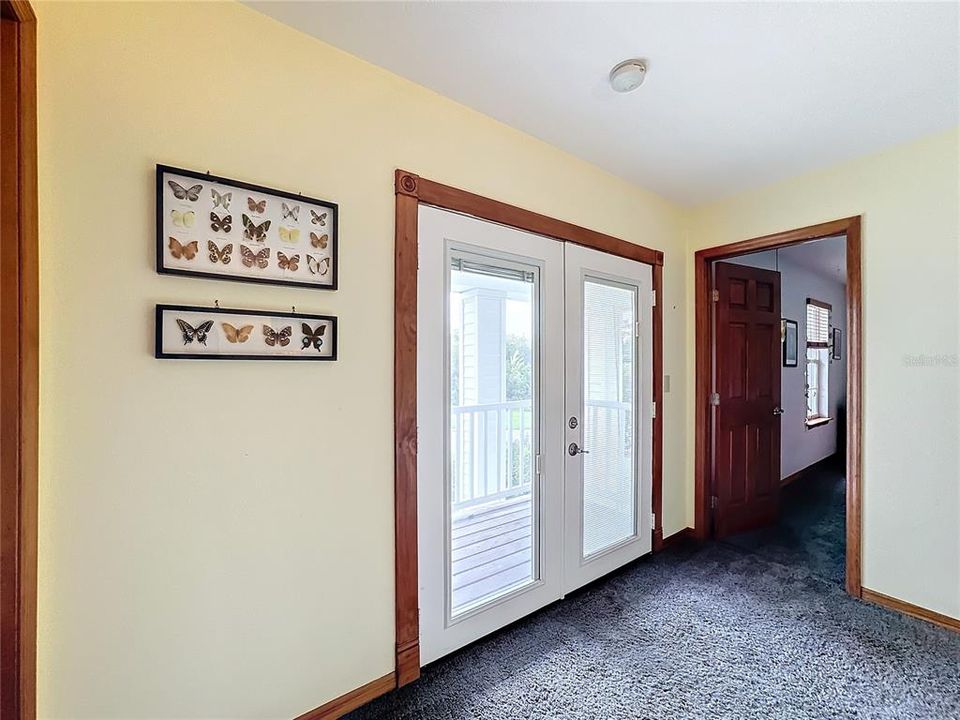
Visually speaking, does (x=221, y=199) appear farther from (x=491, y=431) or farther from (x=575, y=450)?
(x=575, y=450)

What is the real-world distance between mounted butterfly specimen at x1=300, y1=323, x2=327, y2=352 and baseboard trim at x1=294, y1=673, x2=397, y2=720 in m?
1.29

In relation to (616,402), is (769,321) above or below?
above

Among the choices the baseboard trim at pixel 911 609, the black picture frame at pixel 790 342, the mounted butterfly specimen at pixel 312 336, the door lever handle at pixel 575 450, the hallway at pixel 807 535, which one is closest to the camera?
the mounted butterfly specimen at pixel 312 336

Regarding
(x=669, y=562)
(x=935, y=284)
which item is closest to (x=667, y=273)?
(x=935, y=284)

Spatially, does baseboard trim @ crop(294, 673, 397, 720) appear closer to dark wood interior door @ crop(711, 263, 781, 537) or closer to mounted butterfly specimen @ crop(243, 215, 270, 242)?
mounted butterfly specimen @ crop(243, 215, 270, 242)

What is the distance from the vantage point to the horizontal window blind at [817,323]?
5.24 m

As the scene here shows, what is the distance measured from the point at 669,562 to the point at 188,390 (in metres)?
2.88

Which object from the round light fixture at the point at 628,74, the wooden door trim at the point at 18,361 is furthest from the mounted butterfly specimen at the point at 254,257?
the round light fixture at the point at 628,74

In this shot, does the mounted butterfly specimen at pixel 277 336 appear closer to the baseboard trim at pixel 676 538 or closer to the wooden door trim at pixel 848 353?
the baseboard trim at pixel 676 538

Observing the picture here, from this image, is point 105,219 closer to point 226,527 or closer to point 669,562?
point 226,527

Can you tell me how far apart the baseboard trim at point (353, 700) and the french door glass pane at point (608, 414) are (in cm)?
125

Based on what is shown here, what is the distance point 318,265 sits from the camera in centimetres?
159

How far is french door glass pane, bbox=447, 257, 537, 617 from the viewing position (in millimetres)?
2043

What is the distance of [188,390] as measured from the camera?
137 cm
